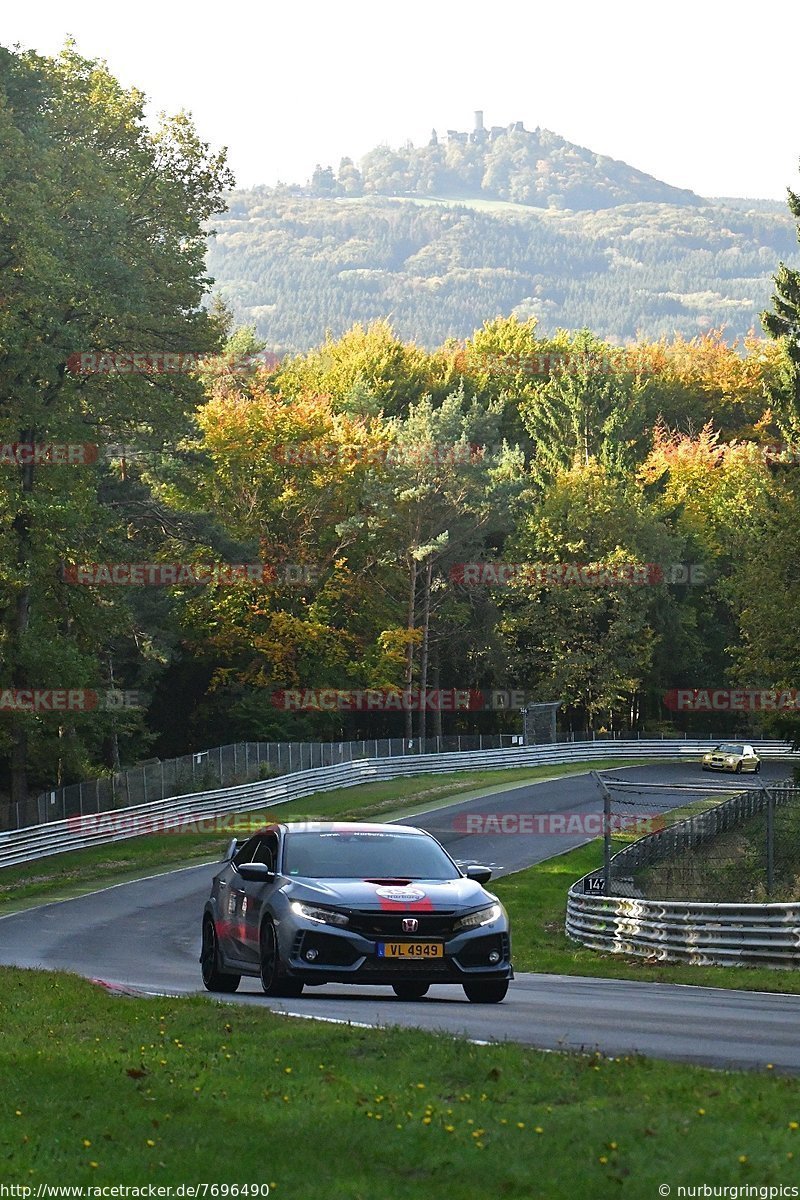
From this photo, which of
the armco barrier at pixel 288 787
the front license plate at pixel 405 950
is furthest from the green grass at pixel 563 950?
the armco barrier at pixel 288 787

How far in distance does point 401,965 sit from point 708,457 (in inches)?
3619

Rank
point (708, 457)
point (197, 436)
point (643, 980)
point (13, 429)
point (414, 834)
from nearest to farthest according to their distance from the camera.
Answer: point (414, 834)
point (643, 980)
point (13, 429)
point (197, 436)
point (708, 457)

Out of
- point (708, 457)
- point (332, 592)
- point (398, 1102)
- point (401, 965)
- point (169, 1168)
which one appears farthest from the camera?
point (708, 457)

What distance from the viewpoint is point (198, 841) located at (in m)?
49.6

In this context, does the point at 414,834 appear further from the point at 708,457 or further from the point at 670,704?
the point at 708,457

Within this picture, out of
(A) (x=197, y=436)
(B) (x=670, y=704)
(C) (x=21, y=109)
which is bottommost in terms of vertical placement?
(B) (x=670, y=704)

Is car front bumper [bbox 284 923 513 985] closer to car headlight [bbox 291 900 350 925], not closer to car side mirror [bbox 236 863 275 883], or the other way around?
car headlight [bbox 291 900 350 925]

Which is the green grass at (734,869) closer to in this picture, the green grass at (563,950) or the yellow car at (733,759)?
the green grass at (563,950)

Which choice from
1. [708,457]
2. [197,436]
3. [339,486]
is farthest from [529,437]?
[197,436]

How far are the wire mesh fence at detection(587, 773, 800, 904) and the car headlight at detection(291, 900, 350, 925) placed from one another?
405 inches

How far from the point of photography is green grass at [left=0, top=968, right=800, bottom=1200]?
7.16m

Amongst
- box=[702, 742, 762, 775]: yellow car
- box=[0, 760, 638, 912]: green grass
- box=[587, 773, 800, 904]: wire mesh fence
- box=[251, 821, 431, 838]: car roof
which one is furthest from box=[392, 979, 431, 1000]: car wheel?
box=[702, 742, 762, 775]: yellow car

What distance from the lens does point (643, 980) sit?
21.2 metres

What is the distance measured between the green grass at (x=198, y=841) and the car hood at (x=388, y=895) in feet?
71.1
